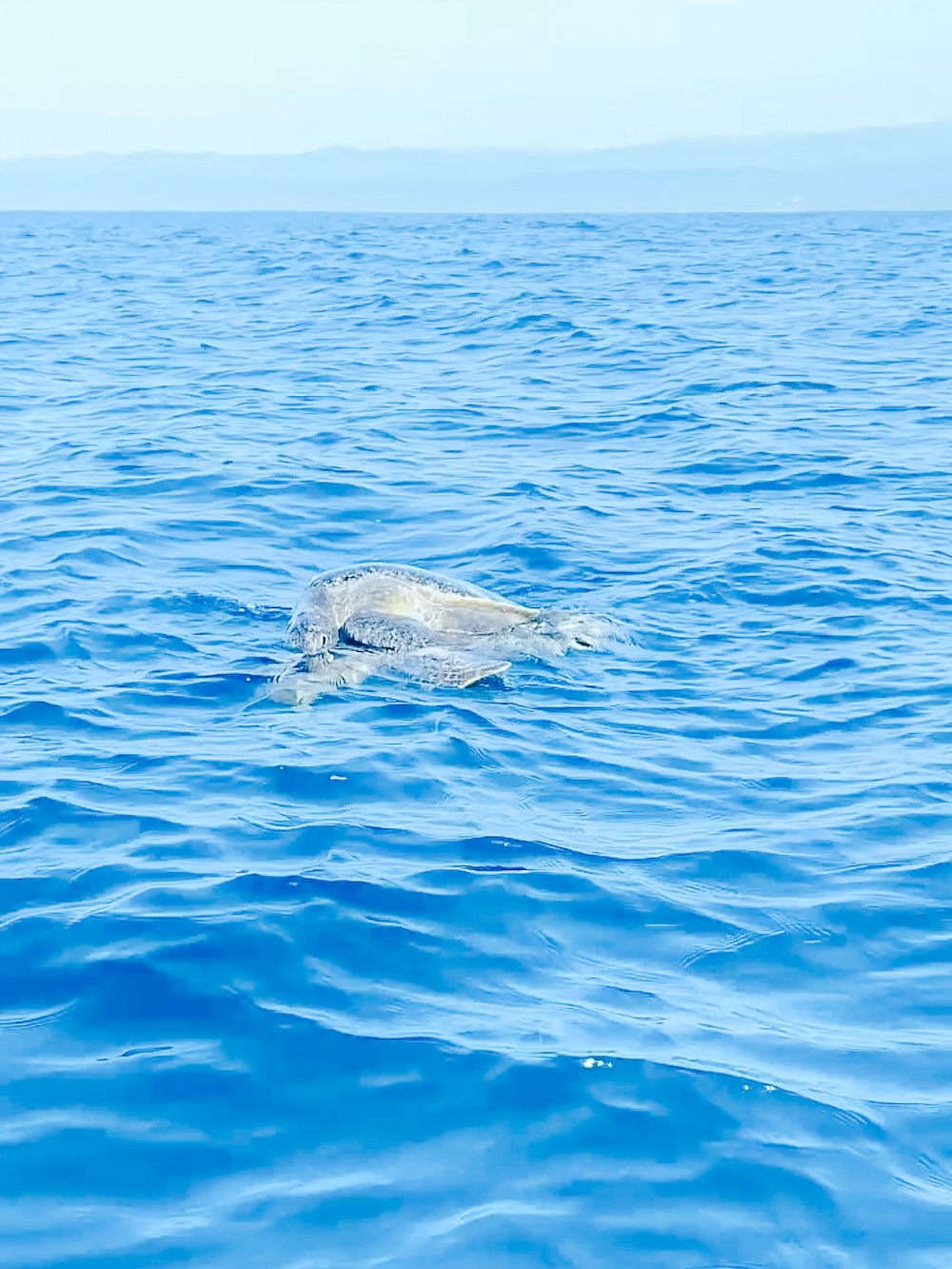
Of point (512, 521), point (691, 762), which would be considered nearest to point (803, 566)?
point (512, 521)

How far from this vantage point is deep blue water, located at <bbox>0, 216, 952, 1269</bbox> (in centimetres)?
527

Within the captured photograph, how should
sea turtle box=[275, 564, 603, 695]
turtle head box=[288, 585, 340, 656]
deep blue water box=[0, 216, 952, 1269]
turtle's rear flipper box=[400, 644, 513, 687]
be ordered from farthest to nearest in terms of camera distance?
turtle head box=[288, 585, 340, 656] → sea turtle box=[275, 564, 603, 695] → turtle's rear flipper box=[400, 644, 513, 687] → deep blue water box=[0, 216, 952, 1269]

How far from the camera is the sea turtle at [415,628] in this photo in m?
10.9

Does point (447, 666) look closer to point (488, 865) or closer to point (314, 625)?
point (314, 625)

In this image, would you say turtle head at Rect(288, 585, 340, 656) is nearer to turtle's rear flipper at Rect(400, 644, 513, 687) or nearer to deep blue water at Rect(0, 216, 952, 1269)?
deep blue water at Rect(0, 216, 952, 1269)

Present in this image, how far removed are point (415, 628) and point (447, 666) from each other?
0.73 metres

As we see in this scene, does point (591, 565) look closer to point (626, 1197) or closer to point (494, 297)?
point (626, 1197)

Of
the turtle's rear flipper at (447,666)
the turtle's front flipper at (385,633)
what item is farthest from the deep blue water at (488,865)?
the turtle's front flipper at (385,633)

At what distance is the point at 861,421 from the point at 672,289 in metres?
16.6

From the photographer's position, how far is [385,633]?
11.3 m

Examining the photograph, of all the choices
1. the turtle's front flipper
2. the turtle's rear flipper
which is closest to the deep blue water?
the turtle's rear flipper

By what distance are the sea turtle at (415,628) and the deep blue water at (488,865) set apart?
0.29m

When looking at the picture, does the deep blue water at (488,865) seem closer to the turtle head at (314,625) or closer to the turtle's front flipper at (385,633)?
the turtle head at (314,625)

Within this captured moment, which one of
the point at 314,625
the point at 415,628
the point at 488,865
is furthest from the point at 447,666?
the point at 488,865
